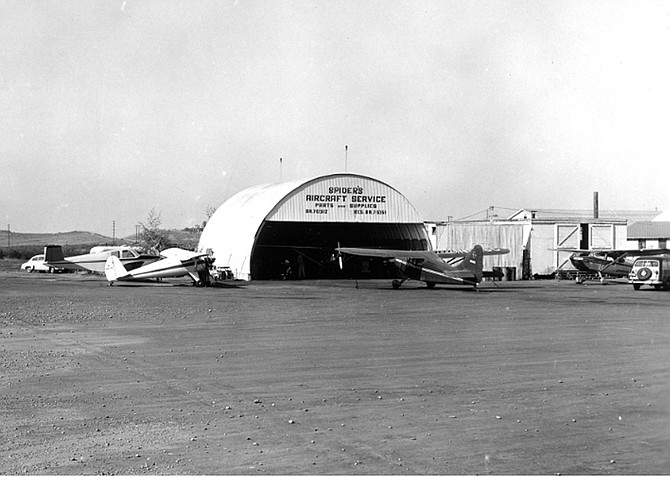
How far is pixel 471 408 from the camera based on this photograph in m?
9.23

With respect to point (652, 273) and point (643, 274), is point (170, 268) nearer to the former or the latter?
point (643, 274)

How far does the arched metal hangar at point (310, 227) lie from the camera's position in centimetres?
4415

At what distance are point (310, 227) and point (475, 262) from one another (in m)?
18.0

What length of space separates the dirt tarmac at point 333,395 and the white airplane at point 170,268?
15363 mm

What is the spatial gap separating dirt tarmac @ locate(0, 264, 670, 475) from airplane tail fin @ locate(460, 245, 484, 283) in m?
12.5

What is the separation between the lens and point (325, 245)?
164 ft

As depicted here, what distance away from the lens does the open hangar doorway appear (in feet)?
155

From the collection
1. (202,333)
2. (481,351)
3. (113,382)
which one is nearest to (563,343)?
(481,351)

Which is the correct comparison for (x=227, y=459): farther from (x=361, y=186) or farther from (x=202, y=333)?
(x=361, y=186)

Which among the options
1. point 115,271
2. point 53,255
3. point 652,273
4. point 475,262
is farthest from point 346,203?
point 652,273

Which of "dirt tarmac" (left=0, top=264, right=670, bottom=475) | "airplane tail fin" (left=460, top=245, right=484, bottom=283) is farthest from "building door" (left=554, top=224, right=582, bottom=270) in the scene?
"dirt tarmac" (left=0, top=264, right=670, bottom=475)

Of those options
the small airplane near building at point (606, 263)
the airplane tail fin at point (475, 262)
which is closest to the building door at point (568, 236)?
the small airplane near building at point (606, 263)

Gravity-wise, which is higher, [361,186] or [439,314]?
[361,186]

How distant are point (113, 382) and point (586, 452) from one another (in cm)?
647
